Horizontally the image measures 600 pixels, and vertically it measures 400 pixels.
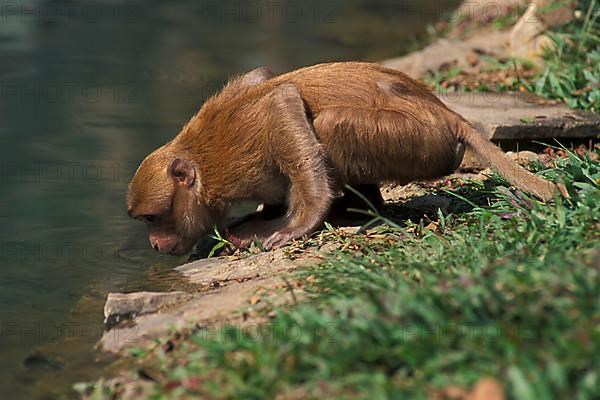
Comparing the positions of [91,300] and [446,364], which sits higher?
[446,364]

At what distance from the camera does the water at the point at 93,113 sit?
6.56 metres

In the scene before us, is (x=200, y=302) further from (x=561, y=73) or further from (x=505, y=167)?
(x=561, y=73)

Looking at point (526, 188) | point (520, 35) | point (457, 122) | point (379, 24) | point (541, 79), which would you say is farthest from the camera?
point (379, 24)

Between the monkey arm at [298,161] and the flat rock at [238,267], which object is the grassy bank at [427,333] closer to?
the flat rock at [238,267]

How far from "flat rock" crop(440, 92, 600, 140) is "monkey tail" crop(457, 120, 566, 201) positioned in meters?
1.29

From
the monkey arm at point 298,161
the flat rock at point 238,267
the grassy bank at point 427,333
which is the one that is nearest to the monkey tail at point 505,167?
the grassy bank at point 427,333

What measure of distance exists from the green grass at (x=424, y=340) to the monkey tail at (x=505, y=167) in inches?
45.3

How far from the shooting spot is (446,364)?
4.12 metres

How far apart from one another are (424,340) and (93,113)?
804cm

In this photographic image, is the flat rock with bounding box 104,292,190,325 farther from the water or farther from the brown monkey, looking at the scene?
the brown monkey

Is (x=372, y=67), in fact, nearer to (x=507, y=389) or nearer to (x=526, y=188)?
(x=526, y=188)

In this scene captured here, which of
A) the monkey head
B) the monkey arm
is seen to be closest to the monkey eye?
the monkey head

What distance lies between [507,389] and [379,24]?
44.9 feet

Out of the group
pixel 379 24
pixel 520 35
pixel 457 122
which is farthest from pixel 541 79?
pixel 379 24
